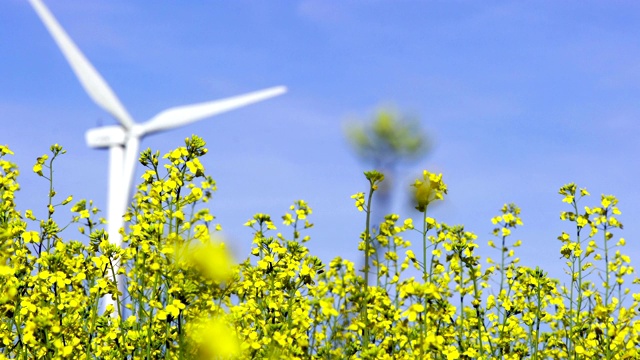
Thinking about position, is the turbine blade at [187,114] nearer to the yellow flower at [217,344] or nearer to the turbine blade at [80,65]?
the turbine blade at [80,65]

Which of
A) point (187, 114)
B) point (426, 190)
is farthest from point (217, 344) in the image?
point (187, 114)

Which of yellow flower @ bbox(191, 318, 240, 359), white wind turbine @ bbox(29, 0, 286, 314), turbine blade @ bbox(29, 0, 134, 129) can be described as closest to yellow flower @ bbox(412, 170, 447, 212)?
yellow flower @ bbox(191, 318, 240, 359)

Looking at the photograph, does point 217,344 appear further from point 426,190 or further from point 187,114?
point 187,114

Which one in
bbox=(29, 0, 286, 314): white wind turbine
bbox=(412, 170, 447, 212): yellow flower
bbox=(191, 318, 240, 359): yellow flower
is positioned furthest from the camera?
bbox=(29, 0, 286, 314): white wind turbine

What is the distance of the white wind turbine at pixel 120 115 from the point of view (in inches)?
866

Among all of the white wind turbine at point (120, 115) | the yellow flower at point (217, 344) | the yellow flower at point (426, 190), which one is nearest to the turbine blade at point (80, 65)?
the white wind turbine at point (120, 115)

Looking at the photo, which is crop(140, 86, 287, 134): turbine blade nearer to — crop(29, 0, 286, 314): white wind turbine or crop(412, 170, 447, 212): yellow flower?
crop(29, 0, 286, 314): white wind turbine

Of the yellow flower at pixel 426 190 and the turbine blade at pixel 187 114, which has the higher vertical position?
the turbine blade at pixel 187 114

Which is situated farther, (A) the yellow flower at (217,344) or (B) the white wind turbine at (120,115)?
(B) the white wind turbine at (120,115)

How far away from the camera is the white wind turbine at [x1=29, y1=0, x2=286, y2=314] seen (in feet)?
72.2

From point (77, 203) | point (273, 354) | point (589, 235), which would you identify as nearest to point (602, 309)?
point (589, 235)

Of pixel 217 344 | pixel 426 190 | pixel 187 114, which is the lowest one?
pixel 217 344

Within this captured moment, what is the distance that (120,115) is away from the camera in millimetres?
24219

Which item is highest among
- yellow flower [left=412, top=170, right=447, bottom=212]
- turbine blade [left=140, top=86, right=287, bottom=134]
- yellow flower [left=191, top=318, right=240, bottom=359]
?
turbine blade [left=140, top=86, right=287, bottom=134]
